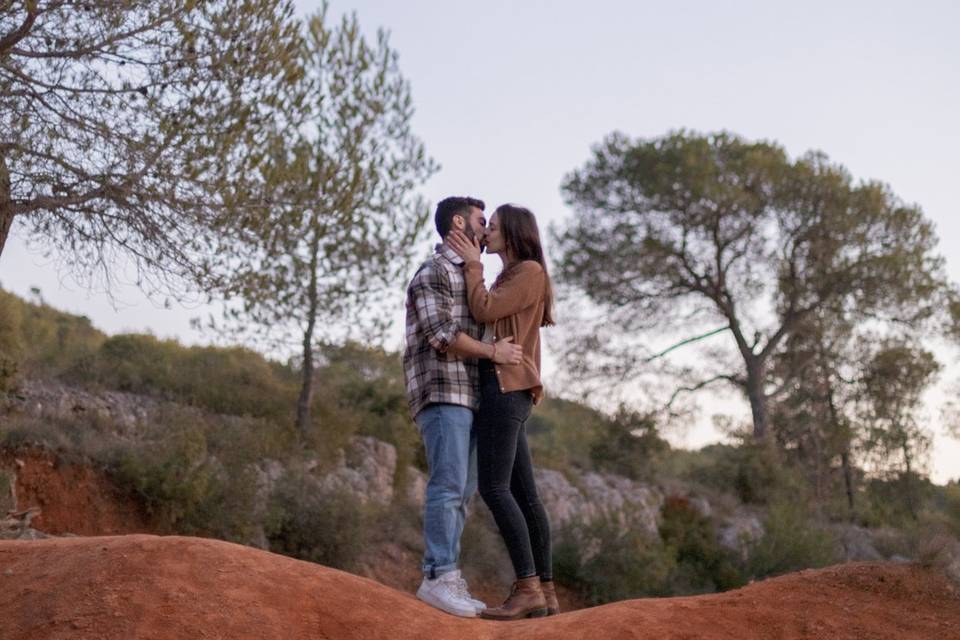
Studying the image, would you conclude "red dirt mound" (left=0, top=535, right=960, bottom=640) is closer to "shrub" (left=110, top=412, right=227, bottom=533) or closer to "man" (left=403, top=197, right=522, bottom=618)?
"man" (left=403, top=197, right=522, bottom=618)

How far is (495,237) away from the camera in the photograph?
596 centimetres

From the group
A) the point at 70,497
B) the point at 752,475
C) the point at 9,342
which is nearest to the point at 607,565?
the point at 70,497

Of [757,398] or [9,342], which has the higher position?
[757,398]

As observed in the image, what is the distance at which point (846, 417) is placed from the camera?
26.8m

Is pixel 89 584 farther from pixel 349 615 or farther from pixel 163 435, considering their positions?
pixel 163 435

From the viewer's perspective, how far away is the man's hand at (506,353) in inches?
221

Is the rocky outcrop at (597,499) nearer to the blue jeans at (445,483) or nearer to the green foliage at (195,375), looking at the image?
the green foliage at (195,375)

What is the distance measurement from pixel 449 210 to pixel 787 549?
1329 cm

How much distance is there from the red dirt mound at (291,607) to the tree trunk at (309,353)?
39.5 ft

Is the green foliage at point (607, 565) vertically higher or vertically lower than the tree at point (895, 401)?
lower

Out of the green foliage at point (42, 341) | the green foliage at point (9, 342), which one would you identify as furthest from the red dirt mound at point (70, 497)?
the green foliage at point (42, 341)

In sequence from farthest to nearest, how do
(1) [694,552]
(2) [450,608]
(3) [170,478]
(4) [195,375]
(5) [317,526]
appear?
(1) [694,552] → (4) [195,375] → (5) [317,526] → (3) [170,478] → (2) [450,608]

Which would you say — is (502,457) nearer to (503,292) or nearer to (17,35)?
(503,292)

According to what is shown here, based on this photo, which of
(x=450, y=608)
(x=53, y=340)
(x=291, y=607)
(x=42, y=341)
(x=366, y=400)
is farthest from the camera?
(x=53, y=340)
